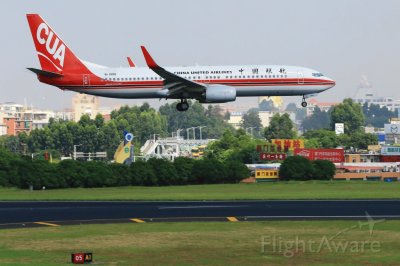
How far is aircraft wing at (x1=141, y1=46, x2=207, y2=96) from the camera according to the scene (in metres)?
77.8

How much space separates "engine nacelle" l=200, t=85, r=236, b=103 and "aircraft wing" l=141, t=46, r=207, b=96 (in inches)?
39.8

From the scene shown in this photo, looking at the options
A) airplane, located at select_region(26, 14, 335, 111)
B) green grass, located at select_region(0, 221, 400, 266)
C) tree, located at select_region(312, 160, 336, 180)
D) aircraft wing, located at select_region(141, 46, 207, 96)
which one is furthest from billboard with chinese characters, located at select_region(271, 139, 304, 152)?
green grass, located at select_region(0, 221, 400, 266)

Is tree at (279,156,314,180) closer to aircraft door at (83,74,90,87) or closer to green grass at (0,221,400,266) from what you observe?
aircraft door at (83,74,90,87)

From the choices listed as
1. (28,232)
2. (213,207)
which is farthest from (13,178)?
(28,232)

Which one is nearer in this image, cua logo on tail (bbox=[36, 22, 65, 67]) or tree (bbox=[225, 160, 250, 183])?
cua logo on tail (bbox=[36, 22, 65, 67])

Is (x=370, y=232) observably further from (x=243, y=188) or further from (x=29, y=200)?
(x=243, y=188)

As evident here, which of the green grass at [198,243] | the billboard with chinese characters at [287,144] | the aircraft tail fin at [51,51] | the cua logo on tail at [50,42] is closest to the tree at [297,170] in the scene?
Result: the aircraft tail fin at [51,51]

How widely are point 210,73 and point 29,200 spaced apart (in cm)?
2396

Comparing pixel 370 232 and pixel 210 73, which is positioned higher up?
pixel 210 73

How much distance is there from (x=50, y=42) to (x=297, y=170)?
27317 millimetres

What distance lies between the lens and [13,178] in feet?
268

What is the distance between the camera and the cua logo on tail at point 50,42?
281 feet

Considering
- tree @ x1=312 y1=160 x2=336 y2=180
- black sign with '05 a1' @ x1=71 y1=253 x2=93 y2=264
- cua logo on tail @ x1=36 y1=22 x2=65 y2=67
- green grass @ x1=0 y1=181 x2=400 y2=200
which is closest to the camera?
black sign with '05 a1' @ x1=71 y1=253 x2=93 y2=264

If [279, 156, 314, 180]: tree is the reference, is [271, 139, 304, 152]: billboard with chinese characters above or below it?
above
